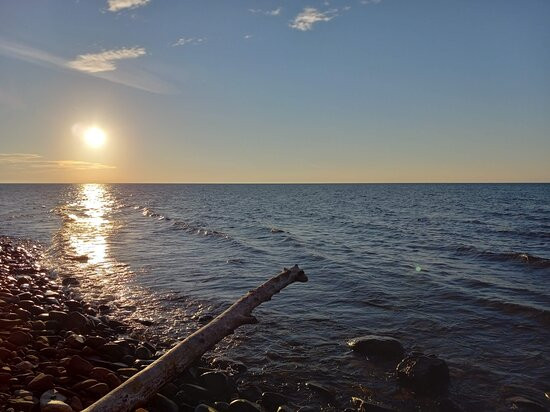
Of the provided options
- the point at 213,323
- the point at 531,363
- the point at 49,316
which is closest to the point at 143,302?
the point at 49,316

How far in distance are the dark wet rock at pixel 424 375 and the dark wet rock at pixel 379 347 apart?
1120 mm

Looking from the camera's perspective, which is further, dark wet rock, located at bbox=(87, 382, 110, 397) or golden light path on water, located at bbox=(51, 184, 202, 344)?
golden light path on water, located at bbox=(51, 184, 202, 344)

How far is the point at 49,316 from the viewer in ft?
35.6

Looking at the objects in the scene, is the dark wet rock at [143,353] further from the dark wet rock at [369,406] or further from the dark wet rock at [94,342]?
the dark wet rock at [369,406]

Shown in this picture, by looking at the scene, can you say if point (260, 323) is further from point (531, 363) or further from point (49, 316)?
point (531, 363)

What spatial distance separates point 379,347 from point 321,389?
7.81 ft

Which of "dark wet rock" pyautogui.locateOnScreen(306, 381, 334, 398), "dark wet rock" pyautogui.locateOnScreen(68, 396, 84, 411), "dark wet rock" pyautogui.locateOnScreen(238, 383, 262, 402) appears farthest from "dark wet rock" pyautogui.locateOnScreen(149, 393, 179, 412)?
"dark wet rock" pyautogui.locateOnScreen(306, 381, 334, 398)

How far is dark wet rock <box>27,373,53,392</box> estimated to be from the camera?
21.7ft

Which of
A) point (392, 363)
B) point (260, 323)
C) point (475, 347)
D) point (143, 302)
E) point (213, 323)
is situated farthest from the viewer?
point (143, 302)

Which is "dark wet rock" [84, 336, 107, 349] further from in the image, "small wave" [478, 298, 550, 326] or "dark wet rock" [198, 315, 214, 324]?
"small wave" [478, 298, 550, 326]

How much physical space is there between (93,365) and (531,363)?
30.8 ft

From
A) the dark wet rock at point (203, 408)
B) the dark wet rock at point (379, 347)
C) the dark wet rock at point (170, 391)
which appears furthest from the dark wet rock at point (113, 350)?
the dark wet rock at point (379, 347)

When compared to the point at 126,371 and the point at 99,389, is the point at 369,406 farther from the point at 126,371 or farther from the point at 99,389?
the point at 99,389

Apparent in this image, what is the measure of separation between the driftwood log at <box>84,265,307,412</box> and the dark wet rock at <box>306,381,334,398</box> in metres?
1.79
